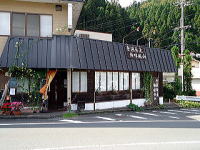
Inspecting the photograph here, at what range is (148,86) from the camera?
23641 millimetres

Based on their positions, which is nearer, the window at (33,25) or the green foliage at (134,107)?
the window at (33,25)

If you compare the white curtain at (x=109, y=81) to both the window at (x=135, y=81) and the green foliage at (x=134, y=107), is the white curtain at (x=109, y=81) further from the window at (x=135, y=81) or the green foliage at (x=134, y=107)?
the window at (x=135, y=81)

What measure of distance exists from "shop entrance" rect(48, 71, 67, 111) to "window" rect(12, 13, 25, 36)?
11.6 ft

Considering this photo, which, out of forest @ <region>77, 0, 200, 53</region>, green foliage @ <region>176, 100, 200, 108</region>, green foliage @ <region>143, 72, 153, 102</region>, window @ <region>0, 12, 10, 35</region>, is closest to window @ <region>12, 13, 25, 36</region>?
window @ <region>0, 12, 10, 35</region>

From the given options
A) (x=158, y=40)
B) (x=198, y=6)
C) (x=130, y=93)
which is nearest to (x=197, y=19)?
(x=198, y=6)

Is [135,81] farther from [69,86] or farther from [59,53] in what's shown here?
[59,53]

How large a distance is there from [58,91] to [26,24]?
15.6 ft

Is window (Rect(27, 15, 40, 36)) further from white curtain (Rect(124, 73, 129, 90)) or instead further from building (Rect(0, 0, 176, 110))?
white curtain (Rect(124, 73, 129, 90))

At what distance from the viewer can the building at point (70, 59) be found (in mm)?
17641

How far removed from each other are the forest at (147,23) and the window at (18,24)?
32447 mm

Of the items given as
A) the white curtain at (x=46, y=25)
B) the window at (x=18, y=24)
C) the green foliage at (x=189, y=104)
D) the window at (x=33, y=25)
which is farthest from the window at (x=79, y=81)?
the green foliage at (x=189, y=104)

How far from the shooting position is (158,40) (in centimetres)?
5825

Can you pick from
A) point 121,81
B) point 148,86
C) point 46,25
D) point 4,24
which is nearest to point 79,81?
point 121,81

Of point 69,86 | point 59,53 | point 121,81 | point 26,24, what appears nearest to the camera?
point 59,53
